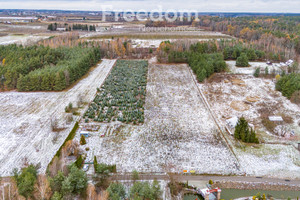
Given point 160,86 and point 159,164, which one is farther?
point 160,86

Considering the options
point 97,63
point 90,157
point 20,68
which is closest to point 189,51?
point 97,63

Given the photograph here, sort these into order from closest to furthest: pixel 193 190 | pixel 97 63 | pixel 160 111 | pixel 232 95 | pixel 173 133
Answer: pixel 193 190, pixel 173 133, pixel 160 111, pixel 232 95, pixel 97 63

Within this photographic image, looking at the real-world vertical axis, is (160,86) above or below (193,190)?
above

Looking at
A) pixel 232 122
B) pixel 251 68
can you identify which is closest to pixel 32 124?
pixel 232 122

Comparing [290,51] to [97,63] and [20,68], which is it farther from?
[20,68]

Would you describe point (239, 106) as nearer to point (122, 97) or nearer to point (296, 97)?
point (296, 97)

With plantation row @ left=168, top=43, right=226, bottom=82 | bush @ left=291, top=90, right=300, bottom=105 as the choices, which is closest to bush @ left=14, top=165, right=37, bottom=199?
plantation row @ left=168, top=43, right=226, bottom=82

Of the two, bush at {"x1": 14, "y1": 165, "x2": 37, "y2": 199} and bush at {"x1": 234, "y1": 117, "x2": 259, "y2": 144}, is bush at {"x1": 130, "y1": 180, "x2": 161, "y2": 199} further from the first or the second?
bush at {"x1": 234, "y1": 117, "x2": 259, "y2": 144}
